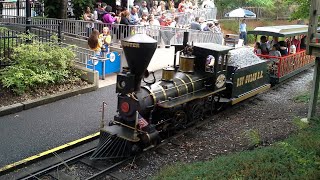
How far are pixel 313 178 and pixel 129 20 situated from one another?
1153 cm

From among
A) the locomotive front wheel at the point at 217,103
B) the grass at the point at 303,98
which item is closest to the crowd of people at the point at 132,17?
the locomotive front wheel at the point at 217,103

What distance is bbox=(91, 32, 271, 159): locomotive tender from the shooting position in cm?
834

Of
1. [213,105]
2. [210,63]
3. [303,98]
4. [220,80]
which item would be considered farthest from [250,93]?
[210,63]

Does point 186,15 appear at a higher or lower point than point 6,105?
higher

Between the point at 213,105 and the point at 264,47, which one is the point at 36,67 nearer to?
the point at 213,105

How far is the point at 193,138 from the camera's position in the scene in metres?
9.91

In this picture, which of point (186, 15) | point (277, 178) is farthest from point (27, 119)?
point (186, 15)

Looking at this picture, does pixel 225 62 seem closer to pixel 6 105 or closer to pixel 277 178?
pixel 277 178

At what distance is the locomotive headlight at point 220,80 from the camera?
10855 mm

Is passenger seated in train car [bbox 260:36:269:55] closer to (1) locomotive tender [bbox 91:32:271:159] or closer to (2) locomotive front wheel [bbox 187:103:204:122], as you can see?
(1) locomotive tender [bbox 91:32:271:159]

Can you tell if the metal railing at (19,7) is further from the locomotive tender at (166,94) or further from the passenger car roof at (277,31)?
the locomotive tender at (166,94)

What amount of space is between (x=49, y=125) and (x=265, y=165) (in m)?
5.48

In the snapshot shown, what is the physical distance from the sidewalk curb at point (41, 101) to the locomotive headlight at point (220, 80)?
4.32m

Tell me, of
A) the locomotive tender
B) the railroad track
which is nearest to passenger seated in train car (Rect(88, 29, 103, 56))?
the locomotive tender
